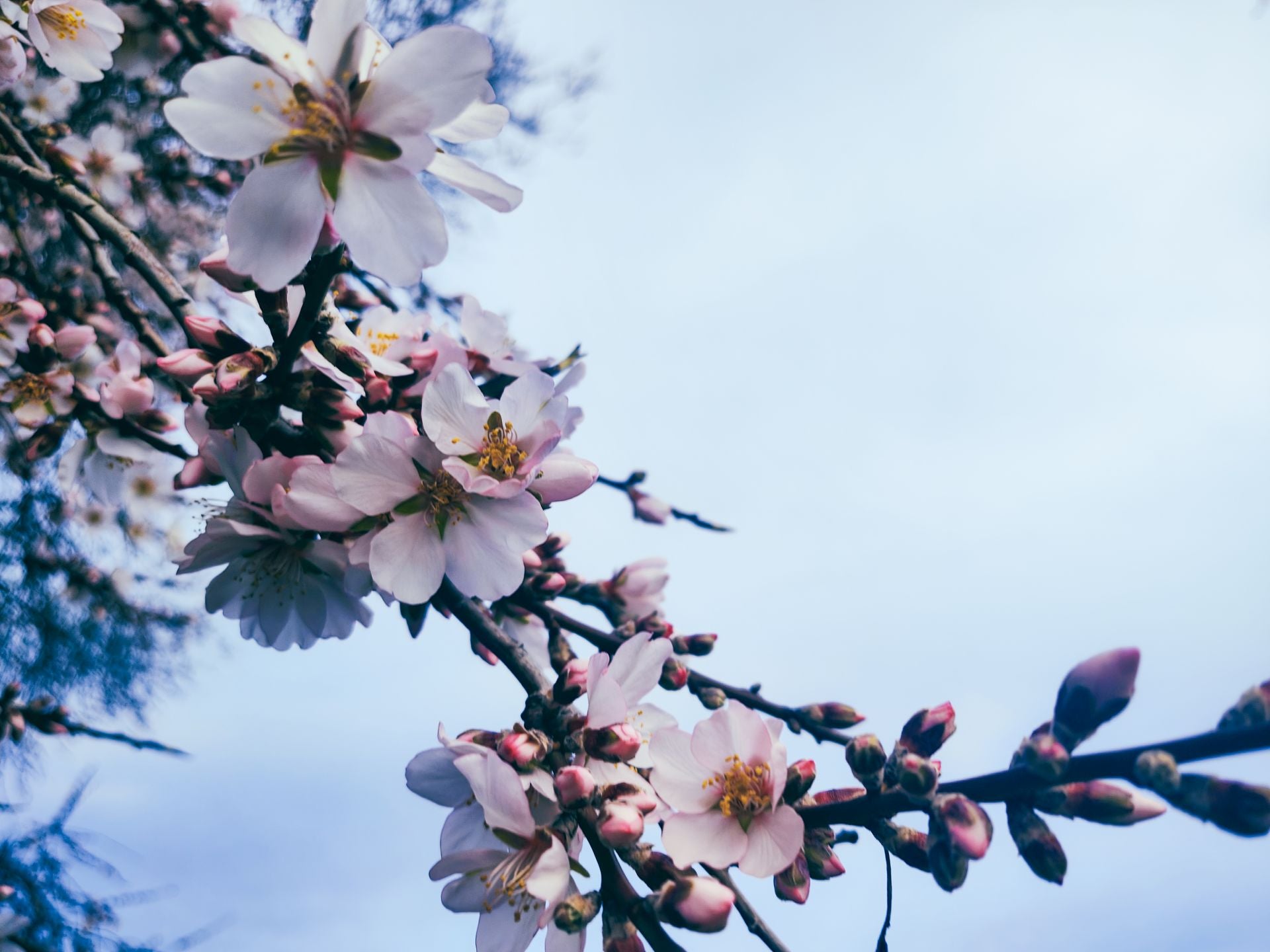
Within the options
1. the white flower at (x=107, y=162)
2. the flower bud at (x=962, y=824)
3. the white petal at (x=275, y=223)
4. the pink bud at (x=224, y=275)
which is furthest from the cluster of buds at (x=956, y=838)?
the white flower at (x=107, y=162)

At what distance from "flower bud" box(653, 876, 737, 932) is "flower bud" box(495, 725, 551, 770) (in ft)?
0.71

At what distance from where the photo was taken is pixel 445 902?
984 mm

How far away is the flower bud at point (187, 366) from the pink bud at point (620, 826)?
0.77 meters

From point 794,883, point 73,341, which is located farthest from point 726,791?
point 73,341

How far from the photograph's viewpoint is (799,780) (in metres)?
0.94

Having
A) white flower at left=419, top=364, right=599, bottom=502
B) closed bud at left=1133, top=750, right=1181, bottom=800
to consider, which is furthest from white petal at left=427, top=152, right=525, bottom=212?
closed bud at left=1133, top=750, right=1181, bottom=800

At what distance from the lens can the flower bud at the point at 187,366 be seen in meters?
1.05

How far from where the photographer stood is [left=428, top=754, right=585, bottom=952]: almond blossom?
88cm

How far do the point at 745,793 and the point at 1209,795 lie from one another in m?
0.47

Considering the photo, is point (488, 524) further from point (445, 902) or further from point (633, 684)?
point (445, 902)

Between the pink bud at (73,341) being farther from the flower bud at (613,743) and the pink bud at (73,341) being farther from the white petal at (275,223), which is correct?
the flower bud at (613,743)

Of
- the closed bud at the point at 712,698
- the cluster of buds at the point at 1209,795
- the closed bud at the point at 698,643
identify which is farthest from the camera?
the closed bud at the point at 698,643

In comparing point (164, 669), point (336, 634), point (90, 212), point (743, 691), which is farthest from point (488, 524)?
point (164, 669)

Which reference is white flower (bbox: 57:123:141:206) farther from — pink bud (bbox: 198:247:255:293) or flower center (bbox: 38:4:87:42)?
pink bud (bbox: 198:247:255:293)
